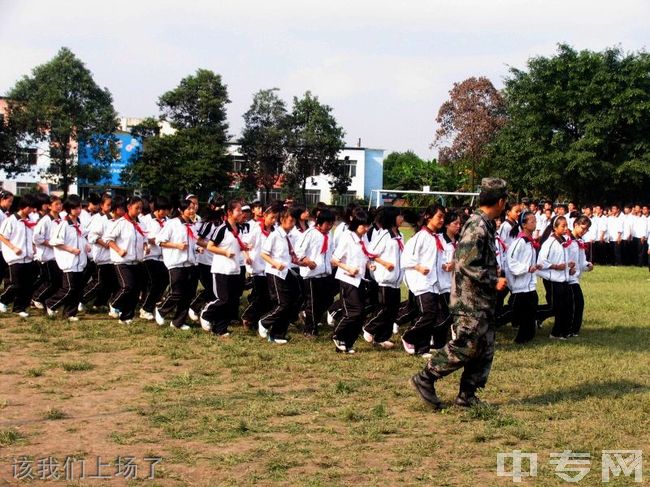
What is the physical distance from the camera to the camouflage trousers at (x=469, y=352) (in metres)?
6.50

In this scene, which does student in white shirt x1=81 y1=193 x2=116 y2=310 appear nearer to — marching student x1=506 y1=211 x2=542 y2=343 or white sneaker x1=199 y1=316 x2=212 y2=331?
white sneaker x1=199 y1=316 x2=212 y2=331

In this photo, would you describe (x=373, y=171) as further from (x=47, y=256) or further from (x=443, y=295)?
(x=443, y=295)

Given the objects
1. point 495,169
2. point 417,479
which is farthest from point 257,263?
point 495,169

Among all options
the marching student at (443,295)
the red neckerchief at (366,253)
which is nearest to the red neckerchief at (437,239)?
the marching student at (443,295)

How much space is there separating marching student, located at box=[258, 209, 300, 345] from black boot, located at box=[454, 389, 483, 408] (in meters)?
3.50

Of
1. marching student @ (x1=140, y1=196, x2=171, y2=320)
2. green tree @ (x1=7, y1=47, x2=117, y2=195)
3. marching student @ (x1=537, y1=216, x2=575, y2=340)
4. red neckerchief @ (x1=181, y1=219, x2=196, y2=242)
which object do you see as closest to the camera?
marching student @ (x1=537, y1=216, x2=575, y2=340)

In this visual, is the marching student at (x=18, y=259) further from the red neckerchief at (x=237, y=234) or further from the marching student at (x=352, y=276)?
the marching student at (x=352, y=276)

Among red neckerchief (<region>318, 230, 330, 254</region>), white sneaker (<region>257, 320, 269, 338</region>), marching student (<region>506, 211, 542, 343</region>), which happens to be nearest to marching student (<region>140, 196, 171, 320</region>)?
white sneaker (<region>257, 320, 269, 338</region>)

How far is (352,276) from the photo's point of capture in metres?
9.41

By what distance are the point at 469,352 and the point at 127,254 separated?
228 inches

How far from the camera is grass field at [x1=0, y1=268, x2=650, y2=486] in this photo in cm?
529

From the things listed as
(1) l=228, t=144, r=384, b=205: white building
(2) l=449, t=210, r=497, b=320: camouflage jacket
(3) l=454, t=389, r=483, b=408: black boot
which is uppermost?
(1) l=228, t=144, r=384, b=205: white building

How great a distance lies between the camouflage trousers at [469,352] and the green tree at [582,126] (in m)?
25.8

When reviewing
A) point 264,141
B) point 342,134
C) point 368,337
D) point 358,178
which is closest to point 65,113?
point 264,141
